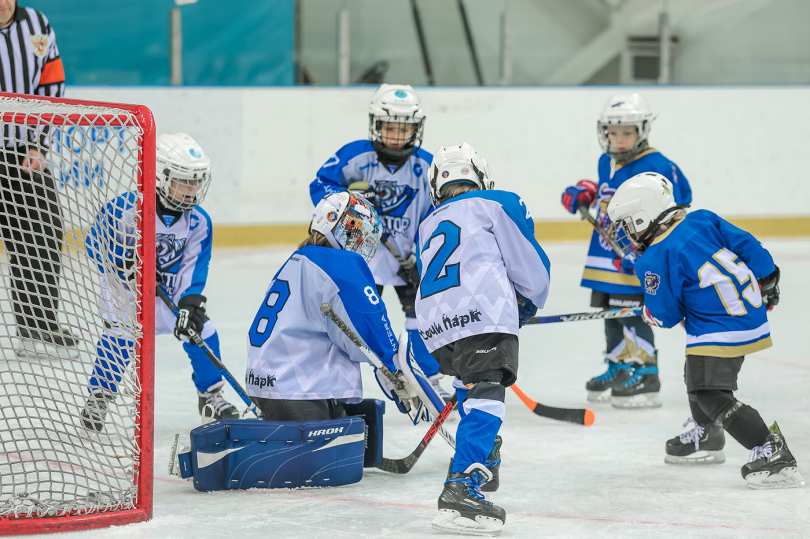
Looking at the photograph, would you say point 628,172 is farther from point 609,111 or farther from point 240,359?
point 240,359

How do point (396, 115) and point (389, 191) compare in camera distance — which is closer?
point (396, 115)

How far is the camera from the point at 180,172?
9.83ft

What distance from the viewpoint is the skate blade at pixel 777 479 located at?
2.46 m

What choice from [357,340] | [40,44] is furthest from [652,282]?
[40,44]

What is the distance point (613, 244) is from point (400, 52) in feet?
16.1

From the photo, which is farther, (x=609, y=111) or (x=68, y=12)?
(x=68, y=12)

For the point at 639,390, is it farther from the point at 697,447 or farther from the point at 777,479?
the point at 777,479

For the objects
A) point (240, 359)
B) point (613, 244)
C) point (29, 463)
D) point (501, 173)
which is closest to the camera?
point (29, 463)

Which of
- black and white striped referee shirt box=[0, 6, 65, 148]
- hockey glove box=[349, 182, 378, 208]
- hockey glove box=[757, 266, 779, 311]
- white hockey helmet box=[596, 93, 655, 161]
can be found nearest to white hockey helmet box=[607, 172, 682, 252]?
hockey glove box=[757, 266, 779, 311]

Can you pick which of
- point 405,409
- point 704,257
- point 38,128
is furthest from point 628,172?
point 38,128

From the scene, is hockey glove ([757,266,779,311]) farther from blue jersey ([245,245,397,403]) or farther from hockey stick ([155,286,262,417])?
hockey stick ([155,286,262,417])

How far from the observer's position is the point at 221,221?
708cm

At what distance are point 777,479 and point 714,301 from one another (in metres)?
0.47

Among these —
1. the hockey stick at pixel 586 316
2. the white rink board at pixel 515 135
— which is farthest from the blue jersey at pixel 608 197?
the white rink board at pixel 515 135
